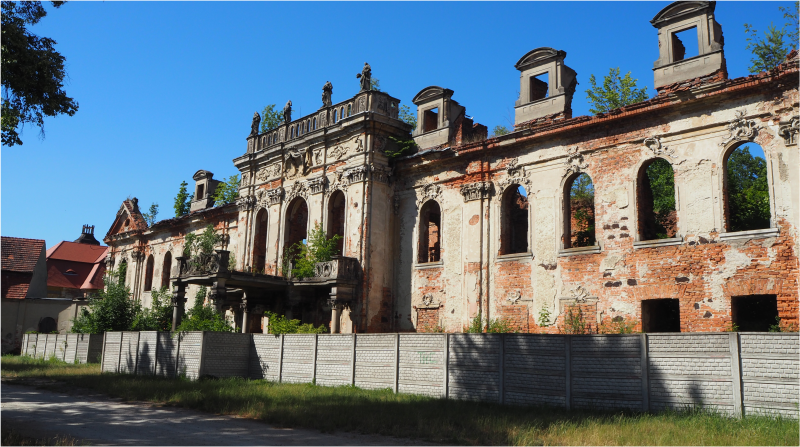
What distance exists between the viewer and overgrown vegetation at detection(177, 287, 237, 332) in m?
22.6

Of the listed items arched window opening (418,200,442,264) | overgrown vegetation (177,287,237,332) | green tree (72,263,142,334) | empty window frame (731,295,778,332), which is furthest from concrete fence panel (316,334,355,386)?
green tree (72,263,142,334)

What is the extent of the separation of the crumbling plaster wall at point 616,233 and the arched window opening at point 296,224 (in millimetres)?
5379

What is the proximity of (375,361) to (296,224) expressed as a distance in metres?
11.6

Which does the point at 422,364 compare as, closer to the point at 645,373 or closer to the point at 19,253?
the point at 645,373

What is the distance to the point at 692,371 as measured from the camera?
1026 cm

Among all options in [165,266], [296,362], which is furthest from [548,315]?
[165,266]

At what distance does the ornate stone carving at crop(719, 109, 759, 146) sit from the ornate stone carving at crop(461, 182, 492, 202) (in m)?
6.98

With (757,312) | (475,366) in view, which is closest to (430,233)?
(757,312)

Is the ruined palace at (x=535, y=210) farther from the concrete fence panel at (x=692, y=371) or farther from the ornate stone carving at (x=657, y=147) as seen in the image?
the concrete fence panel at (x=692, y=371)

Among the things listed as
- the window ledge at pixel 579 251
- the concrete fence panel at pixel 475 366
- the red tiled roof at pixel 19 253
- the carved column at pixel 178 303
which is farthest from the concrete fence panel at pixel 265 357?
the red tiled roof at pixel 19 253

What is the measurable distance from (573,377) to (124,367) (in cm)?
1532

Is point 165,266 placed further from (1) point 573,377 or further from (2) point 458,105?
(1) point 573,377

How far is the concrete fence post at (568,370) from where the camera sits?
1148 cm

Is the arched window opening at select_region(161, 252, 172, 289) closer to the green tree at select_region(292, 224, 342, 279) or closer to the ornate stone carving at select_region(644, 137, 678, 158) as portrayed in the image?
the green tree at select_region(292, 224, 342, 279)
